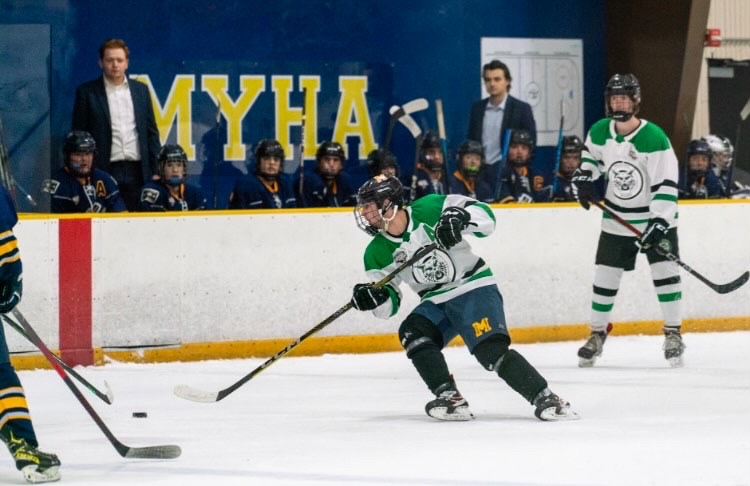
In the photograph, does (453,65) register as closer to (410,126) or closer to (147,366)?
(410,126)

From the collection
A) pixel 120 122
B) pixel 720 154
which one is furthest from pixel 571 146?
pixel 120 122

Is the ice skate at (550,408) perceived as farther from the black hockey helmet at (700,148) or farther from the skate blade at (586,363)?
the black hockey helmet at (700,148)

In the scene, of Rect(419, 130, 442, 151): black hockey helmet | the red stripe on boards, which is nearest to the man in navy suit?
Rect(419, 130, 442, 151): black hockey helmet

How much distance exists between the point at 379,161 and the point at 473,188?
0.55 metres

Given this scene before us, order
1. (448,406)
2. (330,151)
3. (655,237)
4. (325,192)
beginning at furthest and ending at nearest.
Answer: (330,151) < (325,192) < (655,237) < (448,406)

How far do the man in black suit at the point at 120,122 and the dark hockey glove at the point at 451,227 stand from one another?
2.93 m

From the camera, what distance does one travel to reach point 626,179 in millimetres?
6645

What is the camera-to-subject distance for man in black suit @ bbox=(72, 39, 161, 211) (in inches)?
303

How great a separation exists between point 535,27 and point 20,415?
641 cm

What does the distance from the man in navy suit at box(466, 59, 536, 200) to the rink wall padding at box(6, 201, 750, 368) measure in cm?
133

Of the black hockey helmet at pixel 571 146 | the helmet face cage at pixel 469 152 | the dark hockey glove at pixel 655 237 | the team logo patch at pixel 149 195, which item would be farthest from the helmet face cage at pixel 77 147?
the black hockey helmet at pixel 571 146

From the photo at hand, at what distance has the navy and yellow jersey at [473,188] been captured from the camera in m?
8.34

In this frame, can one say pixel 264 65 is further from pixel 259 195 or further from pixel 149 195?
pixel 149 195

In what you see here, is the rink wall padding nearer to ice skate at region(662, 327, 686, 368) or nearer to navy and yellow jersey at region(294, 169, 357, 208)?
navy and yellow jersey at region(294, 169, 357, 208)
